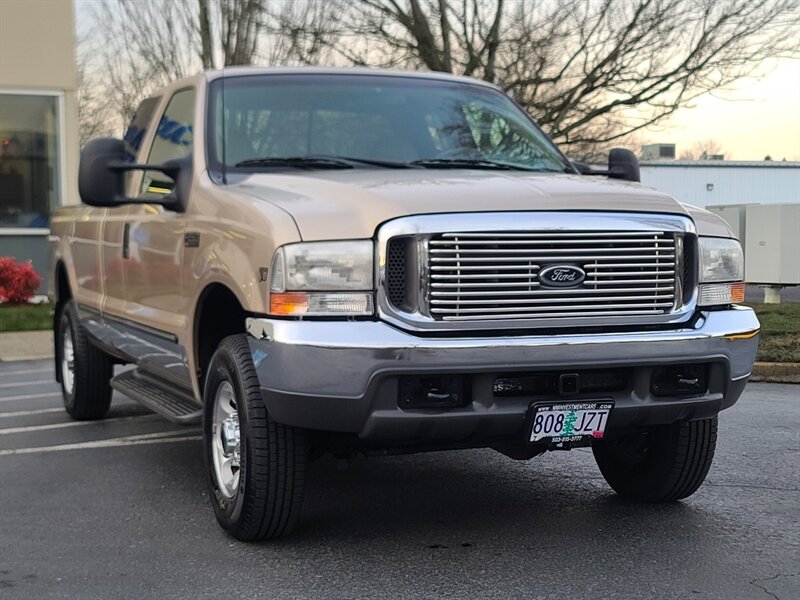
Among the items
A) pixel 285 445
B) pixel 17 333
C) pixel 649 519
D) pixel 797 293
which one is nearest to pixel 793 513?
pixel 649 519

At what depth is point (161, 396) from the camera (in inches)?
234

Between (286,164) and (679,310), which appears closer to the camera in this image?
(679,310)

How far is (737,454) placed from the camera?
646 cm

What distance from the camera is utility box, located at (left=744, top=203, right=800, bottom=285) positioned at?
20312 millimetres

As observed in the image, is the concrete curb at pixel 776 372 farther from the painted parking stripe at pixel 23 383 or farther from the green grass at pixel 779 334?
the painted parking stripe at pixel 23 383

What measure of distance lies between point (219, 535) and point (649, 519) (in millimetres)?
1919

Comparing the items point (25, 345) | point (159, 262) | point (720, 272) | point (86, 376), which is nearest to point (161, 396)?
point (159, 262)

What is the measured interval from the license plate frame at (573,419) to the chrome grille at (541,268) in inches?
13.3

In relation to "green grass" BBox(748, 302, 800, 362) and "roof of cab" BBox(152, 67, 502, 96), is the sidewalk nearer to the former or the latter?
"roof of cab" BBox(152, 67, 502, 96)

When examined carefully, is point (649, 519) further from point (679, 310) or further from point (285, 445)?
point (285, 445)

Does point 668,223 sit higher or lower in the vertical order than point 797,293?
higher

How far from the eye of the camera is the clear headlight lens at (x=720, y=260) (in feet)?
15.1

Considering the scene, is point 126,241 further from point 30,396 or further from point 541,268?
point 30,396

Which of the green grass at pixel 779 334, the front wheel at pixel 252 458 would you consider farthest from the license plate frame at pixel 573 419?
the green grass at pixel 779 334
